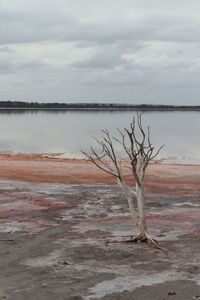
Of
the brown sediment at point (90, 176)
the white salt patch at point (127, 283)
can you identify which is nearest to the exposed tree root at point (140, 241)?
the white salt patch at point (127, 283)

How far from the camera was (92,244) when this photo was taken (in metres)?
11.5

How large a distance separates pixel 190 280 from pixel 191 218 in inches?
236

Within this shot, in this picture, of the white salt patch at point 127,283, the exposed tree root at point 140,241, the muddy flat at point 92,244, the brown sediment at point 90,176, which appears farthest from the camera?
the brown sediment at point 90,176

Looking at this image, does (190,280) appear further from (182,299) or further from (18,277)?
(18,277)

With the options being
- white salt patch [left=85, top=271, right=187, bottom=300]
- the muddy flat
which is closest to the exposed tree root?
the muddy flat

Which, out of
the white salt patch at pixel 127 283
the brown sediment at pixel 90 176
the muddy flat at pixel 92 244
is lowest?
the brown sediment at pixel 90 176

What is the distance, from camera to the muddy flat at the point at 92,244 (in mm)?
8562

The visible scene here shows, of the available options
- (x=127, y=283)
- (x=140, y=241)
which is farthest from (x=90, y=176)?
(x=127, y=283)

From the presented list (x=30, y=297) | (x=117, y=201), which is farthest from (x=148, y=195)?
(x=30, y=297)

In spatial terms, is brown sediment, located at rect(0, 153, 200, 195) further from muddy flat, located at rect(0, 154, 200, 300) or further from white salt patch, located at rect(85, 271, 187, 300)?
white salt patch, located at rect(85, 271, 187, 300)

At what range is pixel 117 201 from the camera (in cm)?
1777

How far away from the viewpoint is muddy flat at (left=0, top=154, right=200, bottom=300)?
28.1 ft

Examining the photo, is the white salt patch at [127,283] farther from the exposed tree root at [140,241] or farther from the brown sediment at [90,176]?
the brown sediment at [90,176]

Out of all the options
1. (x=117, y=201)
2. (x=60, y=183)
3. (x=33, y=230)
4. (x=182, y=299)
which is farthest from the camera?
(x=60, y=183)
